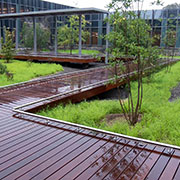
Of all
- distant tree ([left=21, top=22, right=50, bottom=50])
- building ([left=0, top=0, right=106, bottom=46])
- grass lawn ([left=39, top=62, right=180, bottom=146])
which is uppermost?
building ([left=0, top=0, right=106, bottom=46])

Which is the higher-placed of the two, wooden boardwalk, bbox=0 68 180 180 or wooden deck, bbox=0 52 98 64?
wooden deck, bbox=0 52 98 64

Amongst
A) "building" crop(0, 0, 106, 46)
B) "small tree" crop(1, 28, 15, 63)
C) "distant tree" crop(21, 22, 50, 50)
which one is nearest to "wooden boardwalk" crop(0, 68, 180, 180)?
"small tree" crop(1, 28, 15, 63)

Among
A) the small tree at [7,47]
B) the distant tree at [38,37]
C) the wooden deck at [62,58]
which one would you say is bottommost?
the wooden deck at [62,58]

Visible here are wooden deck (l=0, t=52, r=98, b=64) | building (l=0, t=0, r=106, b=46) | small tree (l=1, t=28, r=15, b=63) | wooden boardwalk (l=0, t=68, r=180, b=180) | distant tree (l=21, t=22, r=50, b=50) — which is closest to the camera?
wooden boardwalk (l=0, t=68, r=180, b=180)

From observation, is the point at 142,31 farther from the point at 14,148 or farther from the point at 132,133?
the point at 14,148

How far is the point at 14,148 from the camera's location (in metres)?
3.92

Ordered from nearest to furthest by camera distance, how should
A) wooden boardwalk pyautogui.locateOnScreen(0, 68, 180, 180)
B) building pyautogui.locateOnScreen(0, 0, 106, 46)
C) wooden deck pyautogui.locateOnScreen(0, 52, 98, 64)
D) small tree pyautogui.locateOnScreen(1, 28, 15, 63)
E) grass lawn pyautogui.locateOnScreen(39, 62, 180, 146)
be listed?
wooden boardwalk pyautogui.locateOnScreen(0, 68, 180, 180)
grass lawn pyautogui.locateOnScreen(39, 62, 180, 146)
wooden deck pyautogui.locateOnScreen(0, 52, 98, 64)
small tree pyautogui.locateOnScreen(1, 28, 15, 63)
building pyautogui.locateOnScreen(0, 0, 106, 46)

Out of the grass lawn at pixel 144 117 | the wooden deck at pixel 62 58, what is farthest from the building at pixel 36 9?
the grass lawn at pixel 144 117

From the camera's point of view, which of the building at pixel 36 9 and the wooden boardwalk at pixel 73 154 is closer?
the wooden boardwalk at pixel 73 154

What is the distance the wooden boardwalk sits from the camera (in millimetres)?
3208

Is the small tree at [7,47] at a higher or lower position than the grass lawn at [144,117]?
higher

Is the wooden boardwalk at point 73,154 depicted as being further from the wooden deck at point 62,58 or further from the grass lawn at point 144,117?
the wooden deck at point 62,58

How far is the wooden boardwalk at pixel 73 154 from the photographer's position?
3.21 meters

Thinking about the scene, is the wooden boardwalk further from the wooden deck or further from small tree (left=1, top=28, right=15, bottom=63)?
small tree (left=1, top=28, right=15, bottom=63)
